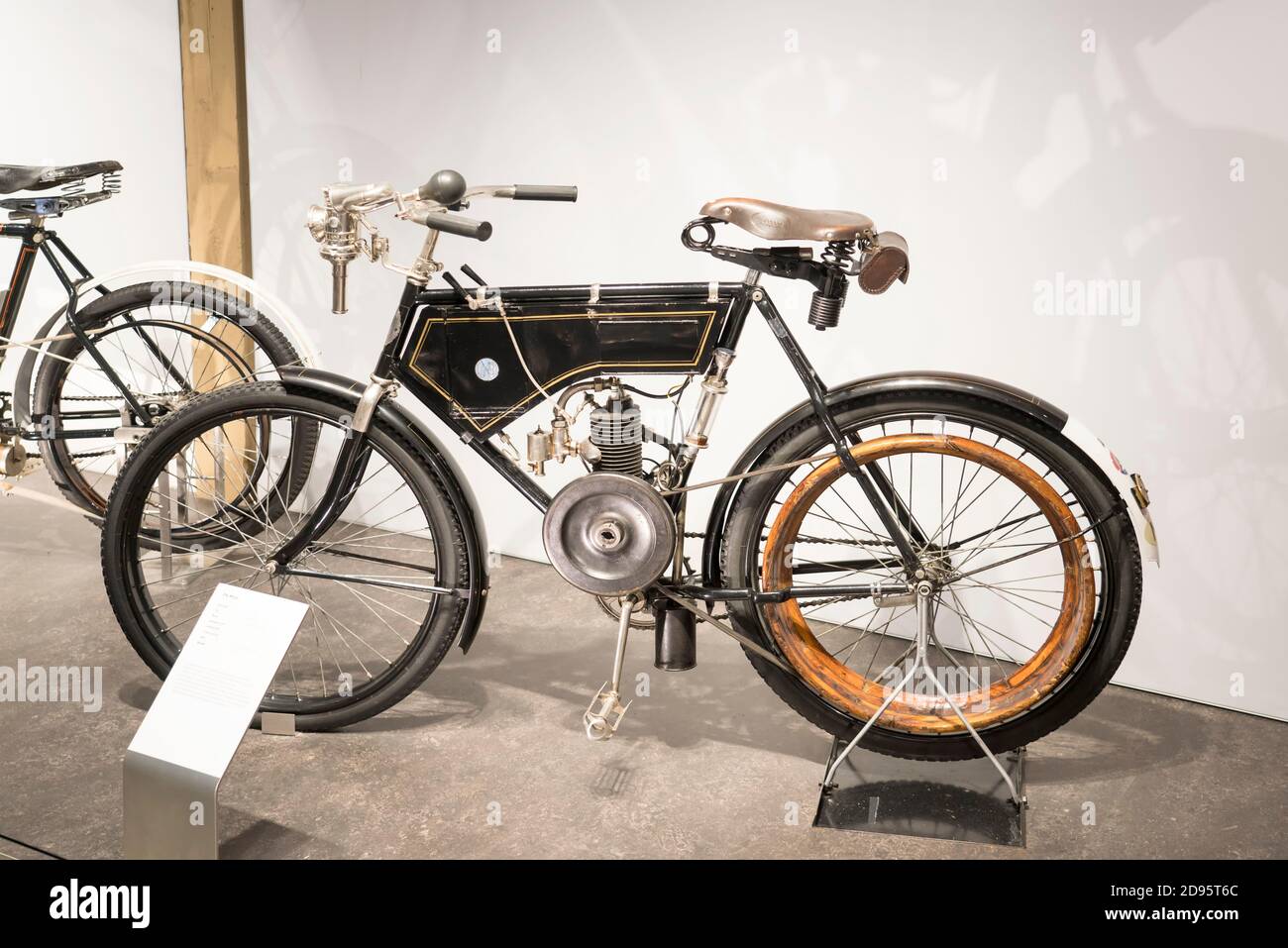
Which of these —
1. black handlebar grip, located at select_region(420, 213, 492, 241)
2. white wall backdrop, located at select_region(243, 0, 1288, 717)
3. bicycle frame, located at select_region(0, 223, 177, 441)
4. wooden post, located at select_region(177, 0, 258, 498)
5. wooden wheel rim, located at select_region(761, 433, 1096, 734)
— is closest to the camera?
black handlebar grip, located at select_region(420, 213, 492, 241)

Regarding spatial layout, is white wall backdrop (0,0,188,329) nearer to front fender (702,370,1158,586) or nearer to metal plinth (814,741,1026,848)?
front fender (702,370,1158,586)

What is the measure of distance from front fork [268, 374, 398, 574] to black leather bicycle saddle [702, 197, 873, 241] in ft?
2.85

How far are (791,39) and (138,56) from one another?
236 centimetres

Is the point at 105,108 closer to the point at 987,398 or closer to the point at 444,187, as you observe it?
the point at 444,187

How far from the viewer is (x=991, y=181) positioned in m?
3.39

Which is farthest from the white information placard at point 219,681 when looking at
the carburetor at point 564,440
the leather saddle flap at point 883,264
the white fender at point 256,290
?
the leather saddle flap at point 883,264

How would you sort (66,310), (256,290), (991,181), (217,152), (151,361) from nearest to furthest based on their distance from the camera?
(991,181)
(256,290)
(66,310)
(217,152)
(151,361)

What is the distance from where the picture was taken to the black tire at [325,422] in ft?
9.96

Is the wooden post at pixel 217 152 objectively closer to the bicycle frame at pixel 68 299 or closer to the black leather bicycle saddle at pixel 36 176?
the bicycle frame at pixel 68 299

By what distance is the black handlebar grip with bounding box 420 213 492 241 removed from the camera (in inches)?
106

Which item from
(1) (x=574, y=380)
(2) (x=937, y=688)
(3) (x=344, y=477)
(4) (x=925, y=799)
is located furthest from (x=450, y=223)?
(4) (x=925, y=799)

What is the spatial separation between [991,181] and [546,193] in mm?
1207

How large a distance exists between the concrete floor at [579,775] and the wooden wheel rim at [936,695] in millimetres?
209

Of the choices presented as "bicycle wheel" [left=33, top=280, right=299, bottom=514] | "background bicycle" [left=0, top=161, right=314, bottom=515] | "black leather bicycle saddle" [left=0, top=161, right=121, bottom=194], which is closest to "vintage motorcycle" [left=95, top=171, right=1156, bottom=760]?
"bicycle wheel" [left=33, top=280, right=299, bottom=514]
